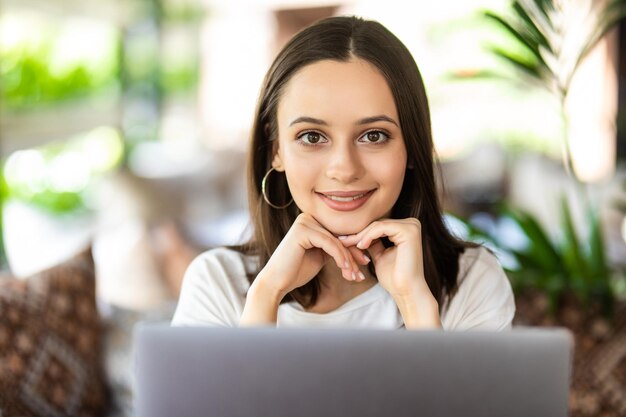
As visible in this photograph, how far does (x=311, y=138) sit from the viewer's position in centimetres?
128

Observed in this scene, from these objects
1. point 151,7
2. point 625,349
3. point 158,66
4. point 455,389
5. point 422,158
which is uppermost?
point 151,7

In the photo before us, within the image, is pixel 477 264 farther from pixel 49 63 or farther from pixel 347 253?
pixel 49 63

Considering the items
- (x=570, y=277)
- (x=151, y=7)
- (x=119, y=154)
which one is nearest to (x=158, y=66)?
(x=151, y=7)

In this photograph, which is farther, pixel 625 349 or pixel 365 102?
pixel 625 349

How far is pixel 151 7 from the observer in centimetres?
668

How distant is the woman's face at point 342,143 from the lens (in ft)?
4.07

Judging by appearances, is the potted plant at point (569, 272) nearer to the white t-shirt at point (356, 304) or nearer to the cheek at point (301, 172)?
the white t-shirt at point (356, 304)

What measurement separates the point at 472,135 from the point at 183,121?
2.88 metres

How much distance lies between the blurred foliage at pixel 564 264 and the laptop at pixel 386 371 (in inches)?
50.1

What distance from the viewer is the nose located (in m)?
1.24

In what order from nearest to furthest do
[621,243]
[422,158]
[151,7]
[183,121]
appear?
[422,158]
[621,243]
[151,7]
[183,121]

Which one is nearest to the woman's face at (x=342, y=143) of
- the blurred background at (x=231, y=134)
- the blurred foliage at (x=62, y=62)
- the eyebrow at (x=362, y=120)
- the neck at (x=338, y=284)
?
the eyebrow at (x=362, y=120)

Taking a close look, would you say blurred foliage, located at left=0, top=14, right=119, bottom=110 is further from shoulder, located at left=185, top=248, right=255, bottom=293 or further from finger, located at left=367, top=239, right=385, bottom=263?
finger, located at left=367, top=239, right=385, bottom=263

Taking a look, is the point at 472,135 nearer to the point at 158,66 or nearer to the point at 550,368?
the point at 158,66
